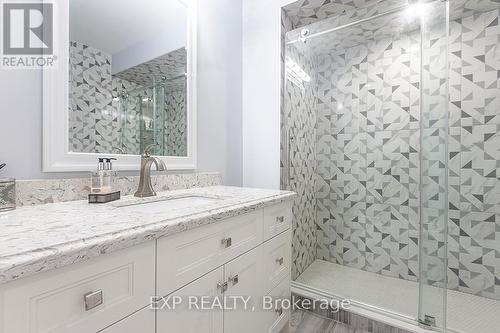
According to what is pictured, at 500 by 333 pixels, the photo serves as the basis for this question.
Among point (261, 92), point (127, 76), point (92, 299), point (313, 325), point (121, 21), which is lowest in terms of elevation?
point (313, 325)

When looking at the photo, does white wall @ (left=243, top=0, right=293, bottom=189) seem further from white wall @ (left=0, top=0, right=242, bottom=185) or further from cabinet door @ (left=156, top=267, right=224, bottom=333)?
cabinet door @ (left=156, top=267, right=224, bottom=333)

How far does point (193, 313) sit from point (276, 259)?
532 mm

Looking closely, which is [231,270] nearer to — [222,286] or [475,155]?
[222,286]

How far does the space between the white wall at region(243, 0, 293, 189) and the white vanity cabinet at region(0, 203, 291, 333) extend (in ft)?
2.04

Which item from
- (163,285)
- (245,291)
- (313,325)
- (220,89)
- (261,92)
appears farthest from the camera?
(261,92)

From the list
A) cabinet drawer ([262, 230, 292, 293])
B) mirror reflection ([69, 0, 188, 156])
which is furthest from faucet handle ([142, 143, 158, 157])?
cabinet drawer ([262, 230, 292, 293])

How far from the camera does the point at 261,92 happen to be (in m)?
1.77

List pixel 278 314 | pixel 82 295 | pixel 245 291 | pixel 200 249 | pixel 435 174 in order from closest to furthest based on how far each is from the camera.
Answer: pixel 82 295 < pixel 200 249 < pixel 245 291 < pixel 278 314 < pixel 435 174

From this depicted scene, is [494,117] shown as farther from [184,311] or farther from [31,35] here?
[31,35]

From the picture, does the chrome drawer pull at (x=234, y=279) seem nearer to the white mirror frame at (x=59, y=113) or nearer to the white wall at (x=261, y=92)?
the white mirror frame at (x=59, y=113)

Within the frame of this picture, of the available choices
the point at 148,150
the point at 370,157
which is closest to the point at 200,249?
the point at 148,150

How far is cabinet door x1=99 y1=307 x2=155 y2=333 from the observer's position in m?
0.53

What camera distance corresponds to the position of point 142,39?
1.23 metres

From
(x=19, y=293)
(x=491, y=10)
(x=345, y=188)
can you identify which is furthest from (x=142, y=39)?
(x=491, y=10)
